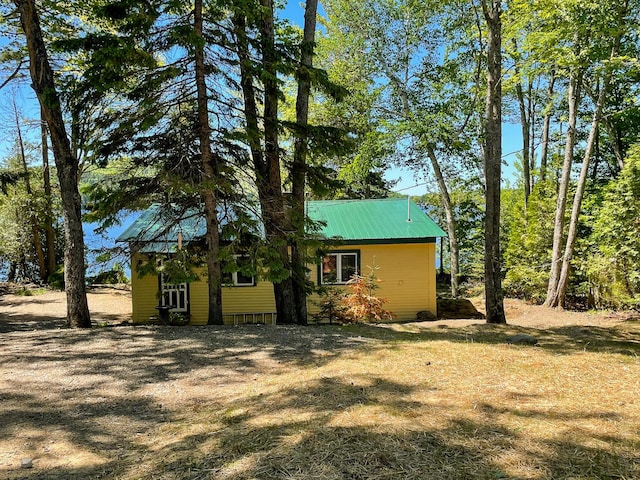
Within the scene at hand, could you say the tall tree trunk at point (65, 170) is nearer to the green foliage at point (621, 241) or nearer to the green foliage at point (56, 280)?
the green foliage at point (621, 241)

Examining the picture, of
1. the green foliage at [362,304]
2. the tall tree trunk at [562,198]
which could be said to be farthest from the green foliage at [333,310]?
the tall tree trunk at [562,198]

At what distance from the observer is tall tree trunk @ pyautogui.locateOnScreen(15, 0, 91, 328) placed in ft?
23.7

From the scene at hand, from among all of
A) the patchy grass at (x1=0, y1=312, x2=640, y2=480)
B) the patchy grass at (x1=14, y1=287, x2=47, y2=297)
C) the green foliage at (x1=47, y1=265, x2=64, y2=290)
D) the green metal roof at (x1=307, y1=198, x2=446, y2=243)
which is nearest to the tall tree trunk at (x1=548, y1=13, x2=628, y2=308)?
the green metal roof at (x1=307, y1=198, x2=446, y2=243)

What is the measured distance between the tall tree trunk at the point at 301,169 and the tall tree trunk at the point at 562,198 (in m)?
8.89

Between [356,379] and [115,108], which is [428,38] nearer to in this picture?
[115,108]

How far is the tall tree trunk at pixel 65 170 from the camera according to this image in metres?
7.22

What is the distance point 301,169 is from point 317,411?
5.57 m

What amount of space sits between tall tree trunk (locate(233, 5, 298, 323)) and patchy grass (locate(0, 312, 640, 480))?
8.38ft

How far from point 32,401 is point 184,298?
8.44 m

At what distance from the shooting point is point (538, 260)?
588 inches

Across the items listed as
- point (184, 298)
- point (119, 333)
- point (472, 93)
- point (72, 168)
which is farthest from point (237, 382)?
point (472, 93)

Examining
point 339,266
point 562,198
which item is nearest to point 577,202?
point 562,198

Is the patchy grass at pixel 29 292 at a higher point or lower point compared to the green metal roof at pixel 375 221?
lower

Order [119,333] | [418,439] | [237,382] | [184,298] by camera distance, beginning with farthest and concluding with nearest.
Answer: [184,298] < [119,333] < [237,382] < [418,439]
